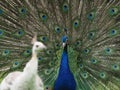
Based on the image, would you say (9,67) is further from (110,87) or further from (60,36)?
(110,87)

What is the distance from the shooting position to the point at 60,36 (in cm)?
698

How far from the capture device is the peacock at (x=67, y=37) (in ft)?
22.9

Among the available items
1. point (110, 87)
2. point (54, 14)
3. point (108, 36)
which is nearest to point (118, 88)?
point (110, 87)

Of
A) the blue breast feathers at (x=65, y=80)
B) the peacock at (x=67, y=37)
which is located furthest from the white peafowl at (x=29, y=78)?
the peacock at (x=67, y=37)

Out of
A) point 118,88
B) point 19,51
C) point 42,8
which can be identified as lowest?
point 118,88

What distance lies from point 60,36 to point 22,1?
584 mm

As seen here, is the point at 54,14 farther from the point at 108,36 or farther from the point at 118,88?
the point at 118,88

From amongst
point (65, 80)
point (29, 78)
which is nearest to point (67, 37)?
point (65, 80)

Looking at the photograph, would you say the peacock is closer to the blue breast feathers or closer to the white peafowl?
the blue breast feathers

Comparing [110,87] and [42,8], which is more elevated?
[42,8]

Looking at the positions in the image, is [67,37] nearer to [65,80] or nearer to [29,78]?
[65,80]

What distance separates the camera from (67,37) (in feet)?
22.5

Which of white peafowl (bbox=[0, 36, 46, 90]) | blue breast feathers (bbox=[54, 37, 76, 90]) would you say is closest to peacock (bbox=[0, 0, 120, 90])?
blue breast feathers (bbox=[54, 37, 76, 90])

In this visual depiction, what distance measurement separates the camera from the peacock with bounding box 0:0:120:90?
274 inches
